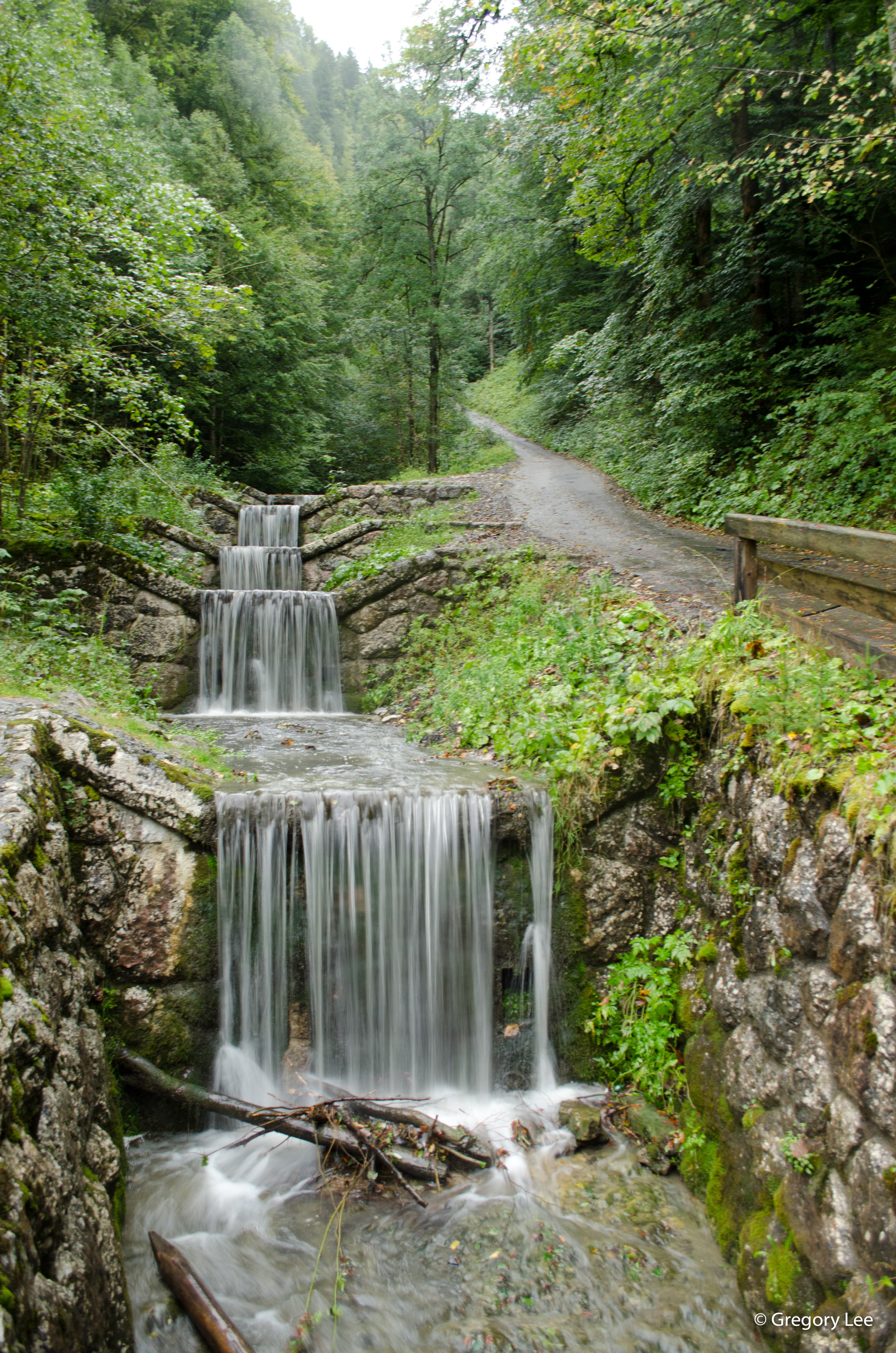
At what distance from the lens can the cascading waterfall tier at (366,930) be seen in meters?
4.75

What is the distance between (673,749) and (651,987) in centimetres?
162

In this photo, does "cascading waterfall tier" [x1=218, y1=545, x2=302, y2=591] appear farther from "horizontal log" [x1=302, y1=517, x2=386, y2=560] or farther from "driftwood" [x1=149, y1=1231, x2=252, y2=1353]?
"driftwood" [x1=149, y1=1231, x2=252, y2=1353]

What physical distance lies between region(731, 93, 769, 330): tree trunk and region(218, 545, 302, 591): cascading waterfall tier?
8.61 metres

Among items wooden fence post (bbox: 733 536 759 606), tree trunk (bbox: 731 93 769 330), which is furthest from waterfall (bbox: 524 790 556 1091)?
tree trunk (bbox: 731 93 769 330)

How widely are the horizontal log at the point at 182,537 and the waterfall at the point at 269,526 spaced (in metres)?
2.28

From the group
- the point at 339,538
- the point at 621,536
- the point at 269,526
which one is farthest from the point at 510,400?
the point at 339,538

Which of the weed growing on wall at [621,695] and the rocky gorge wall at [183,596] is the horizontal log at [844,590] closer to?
the weed growing on wall at [621,695]

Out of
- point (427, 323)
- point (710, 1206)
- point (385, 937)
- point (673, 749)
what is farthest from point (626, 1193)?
point (427, 323)

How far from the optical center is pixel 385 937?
16.2ft

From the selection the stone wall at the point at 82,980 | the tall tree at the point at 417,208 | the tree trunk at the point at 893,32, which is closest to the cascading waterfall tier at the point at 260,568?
the stone wall at the point at 82,980

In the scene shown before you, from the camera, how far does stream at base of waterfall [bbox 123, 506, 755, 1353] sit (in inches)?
130

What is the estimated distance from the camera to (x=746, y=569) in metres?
5.36

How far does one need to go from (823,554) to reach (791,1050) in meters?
2.66

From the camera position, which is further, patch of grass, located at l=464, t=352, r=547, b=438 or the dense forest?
patch of grass, located at l=464, t=352, r=547, b=438
